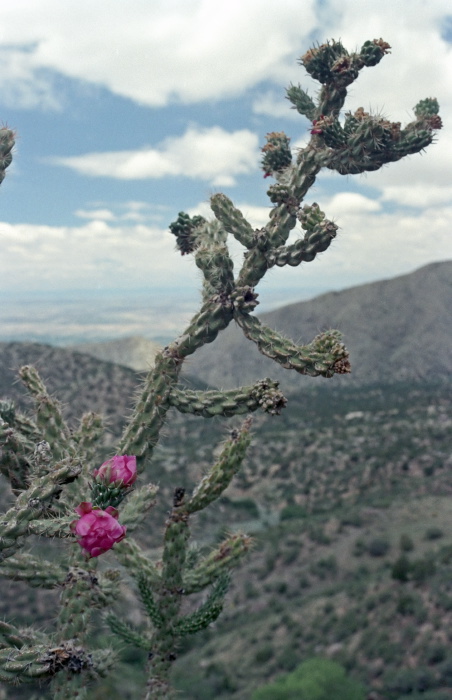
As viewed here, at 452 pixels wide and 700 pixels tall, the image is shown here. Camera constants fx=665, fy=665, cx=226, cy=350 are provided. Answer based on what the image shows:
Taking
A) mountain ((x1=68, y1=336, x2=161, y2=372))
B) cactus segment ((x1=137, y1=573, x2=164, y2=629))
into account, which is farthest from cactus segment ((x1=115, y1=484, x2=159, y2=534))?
mountain ((x1=68, y1=336, x2=161, y2=372))

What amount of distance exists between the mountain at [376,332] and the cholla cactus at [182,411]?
82889mm

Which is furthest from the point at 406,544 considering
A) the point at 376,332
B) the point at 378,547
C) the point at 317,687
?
the point at 376,332

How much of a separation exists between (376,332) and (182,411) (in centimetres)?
10519

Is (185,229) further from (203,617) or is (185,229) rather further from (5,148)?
(203,617)

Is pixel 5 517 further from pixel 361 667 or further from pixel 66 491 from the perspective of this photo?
pixel 361 667

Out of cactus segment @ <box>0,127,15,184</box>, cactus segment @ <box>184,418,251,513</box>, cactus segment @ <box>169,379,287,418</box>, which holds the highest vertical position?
cactus segment @ <box>0,127,15,184</box>

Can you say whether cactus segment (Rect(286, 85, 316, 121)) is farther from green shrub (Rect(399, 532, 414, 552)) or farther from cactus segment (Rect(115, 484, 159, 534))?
green shrub (Rect(399, 532, 414, 552))

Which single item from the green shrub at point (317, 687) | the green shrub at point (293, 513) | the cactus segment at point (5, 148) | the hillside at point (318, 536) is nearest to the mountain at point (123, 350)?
the hillside at point (318, 536)

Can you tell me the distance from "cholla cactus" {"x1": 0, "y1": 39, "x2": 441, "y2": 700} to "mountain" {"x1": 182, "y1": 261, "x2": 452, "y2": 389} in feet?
272

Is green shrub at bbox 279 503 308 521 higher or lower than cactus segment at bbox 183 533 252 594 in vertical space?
lower

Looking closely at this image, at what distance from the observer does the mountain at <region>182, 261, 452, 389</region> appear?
319 feet

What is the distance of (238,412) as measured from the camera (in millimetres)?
4676

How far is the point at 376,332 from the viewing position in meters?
Result: 107

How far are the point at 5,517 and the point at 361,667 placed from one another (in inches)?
752
